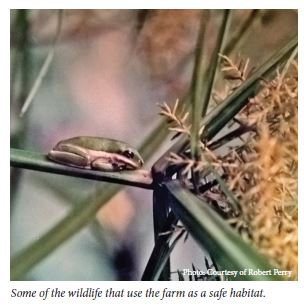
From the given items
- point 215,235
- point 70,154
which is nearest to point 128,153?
point 70,154

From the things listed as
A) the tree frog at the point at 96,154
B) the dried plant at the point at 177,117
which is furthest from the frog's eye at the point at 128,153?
the dried plant at the point at 177,117

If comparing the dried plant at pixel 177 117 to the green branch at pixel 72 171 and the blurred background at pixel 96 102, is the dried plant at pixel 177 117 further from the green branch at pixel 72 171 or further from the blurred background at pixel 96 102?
the green branch at pixel 72 171

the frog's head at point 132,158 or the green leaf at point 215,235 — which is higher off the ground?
the frog's head at point 132,158

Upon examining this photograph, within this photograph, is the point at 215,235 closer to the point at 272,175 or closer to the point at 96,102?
the point at 272,175

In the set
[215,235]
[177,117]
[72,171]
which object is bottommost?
[215,235]

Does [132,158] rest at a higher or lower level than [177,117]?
lower

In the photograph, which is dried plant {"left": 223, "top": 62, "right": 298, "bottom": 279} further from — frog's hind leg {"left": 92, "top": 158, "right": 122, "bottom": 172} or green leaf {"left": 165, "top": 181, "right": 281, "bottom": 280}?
frog's hind leg {"left": 92, "top": 158, "right": 122, "bottom": 172}
